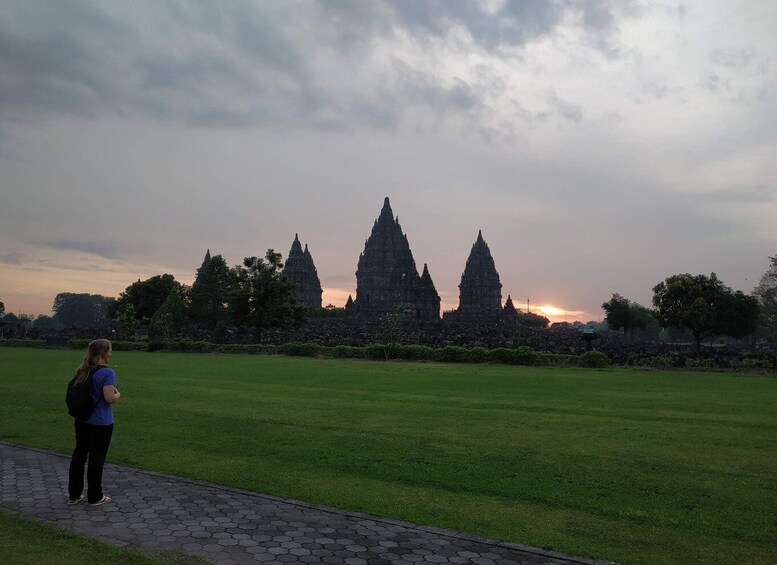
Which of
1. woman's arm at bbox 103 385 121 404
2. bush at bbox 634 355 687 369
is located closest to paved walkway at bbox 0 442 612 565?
woman's arm at bbox 103 385 121 404

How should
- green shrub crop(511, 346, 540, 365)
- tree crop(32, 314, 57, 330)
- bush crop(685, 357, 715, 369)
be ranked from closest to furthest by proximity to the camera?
bush crop(685, 357, 715, 369)
green shrub crop(511, 346, 540, 365)
tree crop(32, 314, 57, 330)

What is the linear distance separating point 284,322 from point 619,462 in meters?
40.8

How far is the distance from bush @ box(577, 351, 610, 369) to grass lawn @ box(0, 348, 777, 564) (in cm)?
1291

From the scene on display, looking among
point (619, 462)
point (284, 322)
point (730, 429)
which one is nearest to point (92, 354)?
point (619, 462)

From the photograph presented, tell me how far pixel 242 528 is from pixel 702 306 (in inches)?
1823

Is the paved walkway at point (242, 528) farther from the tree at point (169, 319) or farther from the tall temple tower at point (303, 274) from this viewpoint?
the tall temple tower at point (303, 274)

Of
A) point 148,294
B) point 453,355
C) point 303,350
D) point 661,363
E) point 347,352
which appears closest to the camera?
point 661,363

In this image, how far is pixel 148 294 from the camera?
237ft

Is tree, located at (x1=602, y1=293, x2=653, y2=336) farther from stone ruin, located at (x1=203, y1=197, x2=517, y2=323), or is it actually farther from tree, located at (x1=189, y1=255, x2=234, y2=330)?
tree, located at (x1=189, y1=255, x2=234, y2=330)

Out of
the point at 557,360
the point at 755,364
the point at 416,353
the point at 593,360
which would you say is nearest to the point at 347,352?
the point at 416,353

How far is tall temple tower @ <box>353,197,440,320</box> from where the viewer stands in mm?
95875

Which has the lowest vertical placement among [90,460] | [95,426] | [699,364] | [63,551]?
[63,551]

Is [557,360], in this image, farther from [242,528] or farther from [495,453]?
[242,528]

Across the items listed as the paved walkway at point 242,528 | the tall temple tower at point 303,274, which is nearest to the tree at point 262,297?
the paved walkway at point 242,528
